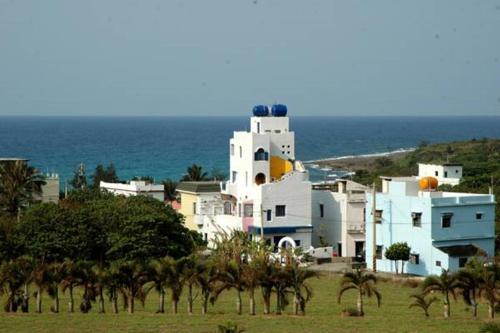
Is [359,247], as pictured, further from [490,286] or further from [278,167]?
[490,286]

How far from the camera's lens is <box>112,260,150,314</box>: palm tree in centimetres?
3371

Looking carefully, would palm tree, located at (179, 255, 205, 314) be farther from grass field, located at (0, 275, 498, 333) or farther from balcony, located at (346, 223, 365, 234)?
balcony, located at (346, 223, 365, 234)

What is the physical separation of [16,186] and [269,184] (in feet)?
39.7

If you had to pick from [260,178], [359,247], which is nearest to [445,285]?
[359,247]

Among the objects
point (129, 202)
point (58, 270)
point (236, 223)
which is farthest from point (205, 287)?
point (236, 223)

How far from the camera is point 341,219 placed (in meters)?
54.9

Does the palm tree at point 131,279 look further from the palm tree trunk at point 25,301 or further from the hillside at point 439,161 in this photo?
the hillside at point 439,161

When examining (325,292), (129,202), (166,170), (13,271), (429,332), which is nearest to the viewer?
(429,332)

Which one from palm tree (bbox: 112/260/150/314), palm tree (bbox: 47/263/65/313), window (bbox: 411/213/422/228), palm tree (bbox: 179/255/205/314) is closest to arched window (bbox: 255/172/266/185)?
window (bbox: 411/213/422/228)

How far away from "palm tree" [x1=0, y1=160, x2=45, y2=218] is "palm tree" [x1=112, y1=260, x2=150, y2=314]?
18.5 metres

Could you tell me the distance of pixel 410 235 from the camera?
159 feet

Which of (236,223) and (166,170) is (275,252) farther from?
(166,170)

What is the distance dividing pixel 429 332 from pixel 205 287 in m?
7.16

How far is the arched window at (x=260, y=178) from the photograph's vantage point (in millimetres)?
56500
